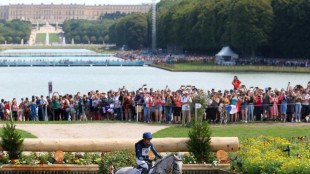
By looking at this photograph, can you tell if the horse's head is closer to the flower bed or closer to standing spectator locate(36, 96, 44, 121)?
the flower bed

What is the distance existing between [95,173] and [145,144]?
3.13m

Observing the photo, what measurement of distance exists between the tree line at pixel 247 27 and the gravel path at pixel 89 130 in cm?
5160

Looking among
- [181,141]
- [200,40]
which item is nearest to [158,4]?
[200,40]

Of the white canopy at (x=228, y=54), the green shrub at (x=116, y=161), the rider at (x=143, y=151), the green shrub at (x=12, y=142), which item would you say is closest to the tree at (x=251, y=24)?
the white canopy at (x=228, y=54)

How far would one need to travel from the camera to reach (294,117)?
82.7ft

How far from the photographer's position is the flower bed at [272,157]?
42.7 feet

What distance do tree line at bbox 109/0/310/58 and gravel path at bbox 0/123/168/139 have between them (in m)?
51.6

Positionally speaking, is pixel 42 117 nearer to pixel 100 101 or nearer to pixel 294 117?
pixel 100 101

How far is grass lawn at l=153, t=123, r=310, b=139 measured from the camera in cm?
2017

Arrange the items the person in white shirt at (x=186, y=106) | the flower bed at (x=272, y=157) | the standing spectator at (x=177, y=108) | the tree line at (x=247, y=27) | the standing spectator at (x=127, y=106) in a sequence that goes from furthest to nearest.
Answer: the tree line at (x=247, y=27)
the standing spectator at (x=127, y=106)
the standing spectator at (x=177, y=108)
the person in white shirt at (x=186, y=106)
the flower bed at (x=272, y=157)

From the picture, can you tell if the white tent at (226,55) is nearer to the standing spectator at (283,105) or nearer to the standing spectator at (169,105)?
the standing spectator at (283,105)

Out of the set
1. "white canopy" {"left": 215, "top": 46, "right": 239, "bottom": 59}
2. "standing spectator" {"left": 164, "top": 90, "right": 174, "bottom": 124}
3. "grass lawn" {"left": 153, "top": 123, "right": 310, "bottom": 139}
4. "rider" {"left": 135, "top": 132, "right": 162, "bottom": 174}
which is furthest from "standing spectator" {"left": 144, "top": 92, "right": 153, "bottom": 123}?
"white canopy" {"left": 215, "top": 46, "right": 239, "bottom": 59}

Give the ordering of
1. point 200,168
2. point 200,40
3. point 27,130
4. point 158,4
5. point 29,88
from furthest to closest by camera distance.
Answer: point 158,4 < point 200,40 < point 29,88 < point 27,130 < point 200,168

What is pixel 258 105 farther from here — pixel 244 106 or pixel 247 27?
pixel 247 27
